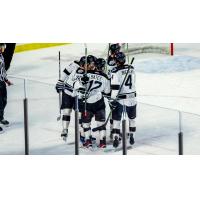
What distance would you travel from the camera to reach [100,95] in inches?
488

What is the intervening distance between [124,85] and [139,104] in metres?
0.22

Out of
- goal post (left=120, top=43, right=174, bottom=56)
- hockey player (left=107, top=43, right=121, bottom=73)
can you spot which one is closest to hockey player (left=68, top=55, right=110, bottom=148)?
hockey player (left=107, top=43, right=121, bottom=73)

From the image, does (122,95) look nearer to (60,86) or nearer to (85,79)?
(85,79)

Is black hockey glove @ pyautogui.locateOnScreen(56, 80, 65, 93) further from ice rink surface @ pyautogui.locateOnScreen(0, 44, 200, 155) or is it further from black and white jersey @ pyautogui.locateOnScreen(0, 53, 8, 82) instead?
black and white jersey @ pyautogui.locateOnScreen(0, 53, 8, 82)

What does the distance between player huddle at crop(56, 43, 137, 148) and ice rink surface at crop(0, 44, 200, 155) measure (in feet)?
0.25

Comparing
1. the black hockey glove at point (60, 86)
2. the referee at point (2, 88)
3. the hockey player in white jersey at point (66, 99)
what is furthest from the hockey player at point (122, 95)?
the referee at point (2, 88)

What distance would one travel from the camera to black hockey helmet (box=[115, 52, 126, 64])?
12391 millimetres

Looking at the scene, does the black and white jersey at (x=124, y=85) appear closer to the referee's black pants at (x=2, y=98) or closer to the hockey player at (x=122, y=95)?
the hockey player at (x=122, y=95)

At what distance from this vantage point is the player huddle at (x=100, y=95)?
12.4 metres

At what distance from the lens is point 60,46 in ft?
42.0

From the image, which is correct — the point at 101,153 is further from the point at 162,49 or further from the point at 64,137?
the point at 162,49

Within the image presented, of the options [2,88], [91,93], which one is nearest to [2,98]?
[2,88]

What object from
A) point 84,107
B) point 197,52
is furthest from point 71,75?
point 197,52

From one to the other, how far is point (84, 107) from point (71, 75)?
312mm
